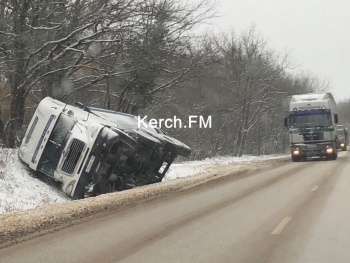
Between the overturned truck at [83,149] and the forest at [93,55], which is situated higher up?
the forest at [93,55]

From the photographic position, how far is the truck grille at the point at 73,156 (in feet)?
45.8

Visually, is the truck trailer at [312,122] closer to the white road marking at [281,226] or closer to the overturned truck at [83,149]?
the overturned truck at [83,149]

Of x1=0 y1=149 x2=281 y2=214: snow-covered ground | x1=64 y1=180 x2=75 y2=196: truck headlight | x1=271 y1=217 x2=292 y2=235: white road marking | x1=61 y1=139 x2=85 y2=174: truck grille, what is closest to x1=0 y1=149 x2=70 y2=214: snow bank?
x1=0 y1=149 x2=281 y2=214: snow-covered ground

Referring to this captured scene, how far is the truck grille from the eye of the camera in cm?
1395

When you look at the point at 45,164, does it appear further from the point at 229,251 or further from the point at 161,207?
the point at 229,251

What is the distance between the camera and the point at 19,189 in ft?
43.8

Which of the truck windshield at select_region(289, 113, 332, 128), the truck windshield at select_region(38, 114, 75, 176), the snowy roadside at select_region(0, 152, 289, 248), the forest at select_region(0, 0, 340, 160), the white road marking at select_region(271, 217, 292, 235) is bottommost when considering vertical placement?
the white road marking at select_region(271, 217, 292, 235)

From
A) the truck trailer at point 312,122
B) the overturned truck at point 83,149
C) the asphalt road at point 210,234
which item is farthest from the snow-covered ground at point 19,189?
the truck trailer at point 312,122

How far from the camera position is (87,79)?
24.8 metres

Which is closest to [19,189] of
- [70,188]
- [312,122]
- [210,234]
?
[70,188]

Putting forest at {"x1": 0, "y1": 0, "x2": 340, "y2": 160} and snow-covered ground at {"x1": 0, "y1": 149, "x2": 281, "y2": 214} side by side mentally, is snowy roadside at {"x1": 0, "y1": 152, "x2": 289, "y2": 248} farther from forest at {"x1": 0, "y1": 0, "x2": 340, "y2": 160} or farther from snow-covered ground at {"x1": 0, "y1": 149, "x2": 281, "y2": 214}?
forest at {"x1": 0, "y1": 0, "x2": 340, "y2": 160}

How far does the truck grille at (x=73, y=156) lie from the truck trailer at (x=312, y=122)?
19996mm

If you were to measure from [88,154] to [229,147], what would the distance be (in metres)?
37.7

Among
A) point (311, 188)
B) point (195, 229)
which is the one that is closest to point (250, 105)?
point (311, 188)
